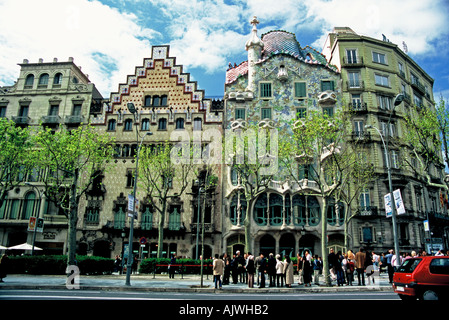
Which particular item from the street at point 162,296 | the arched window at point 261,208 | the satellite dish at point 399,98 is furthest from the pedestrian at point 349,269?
the arched window at point 261,208

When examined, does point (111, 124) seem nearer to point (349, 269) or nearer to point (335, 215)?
point (335, 215)

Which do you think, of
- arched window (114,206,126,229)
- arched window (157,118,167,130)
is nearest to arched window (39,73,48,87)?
arched window (157,118,167,130)

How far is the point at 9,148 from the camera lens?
24.2 m

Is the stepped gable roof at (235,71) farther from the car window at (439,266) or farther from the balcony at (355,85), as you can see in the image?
the car window at (439,266)

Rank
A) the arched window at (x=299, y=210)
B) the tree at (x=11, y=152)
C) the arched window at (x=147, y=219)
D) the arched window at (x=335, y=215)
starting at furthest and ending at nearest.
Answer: the arched window at (x=147, y=219) < the arched window at (x=299, y=210) < the arched window at (x=335, y=215) < the tree at (x=11, y=152)

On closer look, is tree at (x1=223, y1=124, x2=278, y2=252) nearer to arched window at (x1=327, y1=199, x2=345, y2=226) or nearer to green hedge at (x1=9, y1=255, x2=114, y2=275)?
arched window at (x1=327, y1=199, x2=345, y2=226)

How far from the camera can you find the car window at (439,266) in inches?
403

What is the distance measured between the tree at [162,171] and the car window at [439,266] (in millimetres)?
18796

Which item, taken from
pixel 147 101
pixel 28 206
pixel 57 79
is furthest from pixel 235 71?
pixel 28 206

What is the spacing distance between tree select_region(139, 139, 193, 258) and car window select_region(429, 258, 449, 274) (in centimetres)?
1880

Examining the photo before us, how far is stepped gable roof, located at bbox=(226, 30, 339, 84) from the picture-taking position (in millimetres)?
40909

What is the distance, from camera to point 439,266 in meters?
10.3
